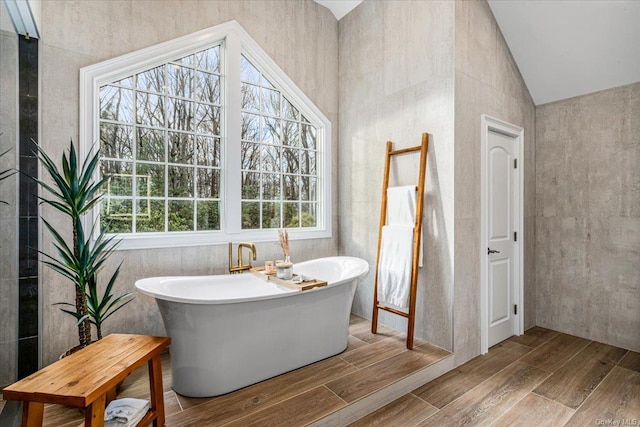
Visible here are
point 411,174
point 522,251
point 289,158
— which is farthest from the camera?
point 289,158

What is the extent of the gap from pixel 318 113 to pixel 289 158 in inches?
25.1

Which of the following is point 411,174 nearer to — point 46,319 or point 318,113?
point 318,113

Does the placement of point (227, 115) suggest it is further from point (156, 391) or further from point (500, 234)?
point (500, 234)

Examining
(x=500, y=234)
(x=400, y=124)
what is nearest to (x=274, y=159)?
(x=400, y=124)

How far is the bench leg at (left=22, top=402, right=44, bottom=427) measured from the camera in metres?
1.29

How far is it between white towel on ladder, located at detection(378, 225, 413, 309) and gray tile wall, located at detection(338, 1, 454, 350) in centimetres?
18

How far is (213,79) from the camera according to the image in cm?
295

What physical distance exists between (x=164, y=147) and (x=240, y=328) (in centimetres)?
172

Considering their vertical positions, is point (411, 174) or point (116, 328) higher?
point (411, 174)

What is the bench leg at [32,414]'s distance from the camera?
129 centimetres

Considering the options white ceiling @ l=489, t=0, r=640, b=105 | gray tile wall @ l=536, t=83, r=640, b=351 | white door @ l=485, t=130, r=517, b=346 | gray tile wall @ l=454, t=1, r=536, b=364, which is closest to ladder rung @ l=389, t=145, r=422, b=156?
gray tile wall @ l=454, t=1, r=536, b=364

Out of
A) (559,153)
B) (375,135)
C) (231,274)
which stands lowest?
(231,274)

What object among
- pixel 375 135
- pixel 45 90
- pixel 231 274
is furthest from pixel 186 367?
pixel 375 135

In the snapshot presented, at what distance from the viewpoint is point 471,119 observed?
2.69 meters
